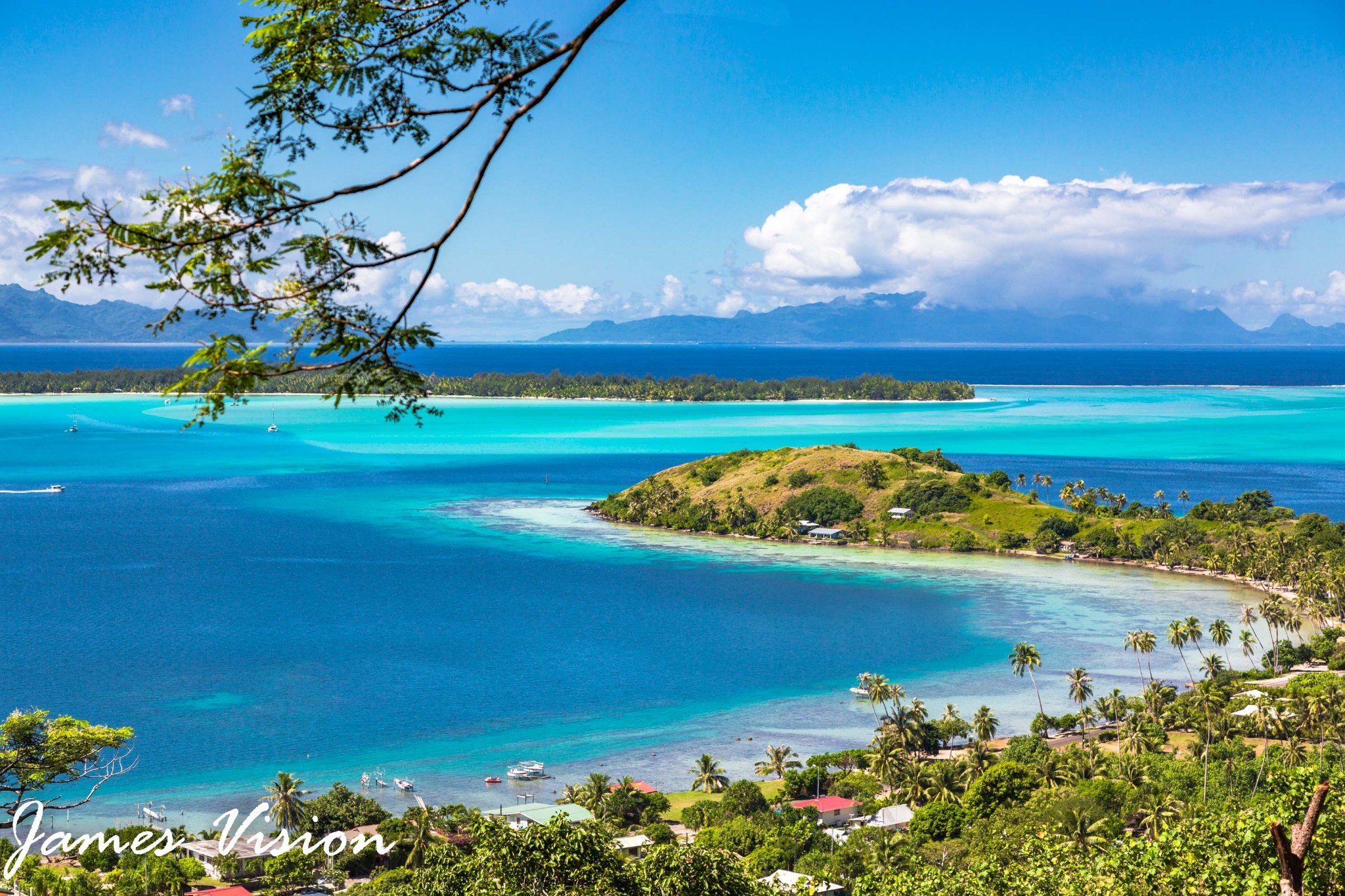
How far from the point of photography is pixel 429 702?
54.2 metres

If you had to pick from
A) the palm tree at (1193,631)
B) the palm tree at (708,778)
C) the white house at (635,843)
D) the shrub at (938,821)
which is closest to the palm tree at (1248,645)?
the palm tree at (1193,631)

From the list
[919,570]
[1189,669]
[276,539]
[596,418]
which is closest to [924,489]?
[919,570]

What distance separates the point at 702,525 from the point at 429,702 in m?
51.2

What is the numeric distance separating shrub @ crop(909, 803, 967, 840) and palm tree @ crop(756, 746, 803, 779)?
7.20 meters

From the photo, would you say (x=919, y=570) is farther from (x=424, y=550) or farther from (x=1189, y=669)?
(x=424, y=550)

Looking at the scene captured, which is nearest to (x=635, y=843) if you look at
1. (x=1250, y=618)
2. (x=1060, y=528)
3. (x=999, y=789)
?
(x=999, y=789)

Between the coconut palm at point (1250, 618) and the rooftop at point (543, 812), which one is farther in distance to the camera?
the coconut palm at point (1250, 618)

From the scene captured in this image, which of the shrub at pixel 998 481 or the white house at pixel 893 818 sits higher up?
the shrub at pixel 998 481

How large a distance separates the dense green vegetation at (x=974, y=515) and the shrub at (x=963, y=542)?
0.09 meters

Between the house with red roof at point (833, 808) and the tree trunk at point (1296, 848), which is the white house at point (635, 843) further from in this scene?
the tree trunk at point (1296, 848)

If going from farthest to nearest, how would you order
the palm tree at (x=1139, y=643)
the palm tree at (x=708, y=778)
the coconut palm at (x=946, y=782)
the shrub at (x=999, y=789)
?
the palm tree at (x=1139, y=643), the palm tree at (x=708, y=778), the coconut palm at (x=946, y=782), the shrub at (x=999, y=789)

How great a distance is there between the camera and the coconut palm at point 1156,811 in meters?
32.9

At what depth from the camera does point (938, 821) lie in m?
35.8

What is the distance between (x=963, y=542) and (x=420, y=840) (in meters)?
66.5
